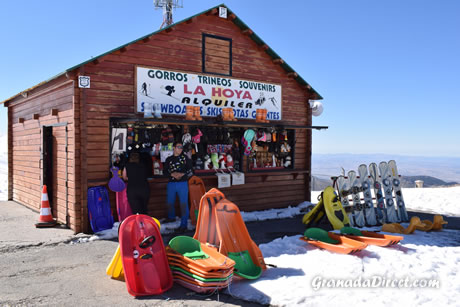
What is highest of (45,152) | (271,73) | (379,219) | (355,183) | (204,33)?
(204,33)

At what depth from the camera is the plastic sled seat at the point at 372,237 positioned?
285 inches

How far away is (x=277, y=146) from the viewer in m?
12.1

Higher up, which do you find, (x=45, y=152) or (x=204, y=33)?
(x=204, y=33)

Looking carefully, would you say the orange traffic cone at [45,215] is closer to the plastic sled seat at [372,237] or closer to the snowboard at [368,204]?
the plastic sled seat at [372,237]

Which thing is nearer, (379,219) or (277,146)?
(379,219)

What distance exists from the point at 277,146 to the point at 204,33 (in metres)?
4.35

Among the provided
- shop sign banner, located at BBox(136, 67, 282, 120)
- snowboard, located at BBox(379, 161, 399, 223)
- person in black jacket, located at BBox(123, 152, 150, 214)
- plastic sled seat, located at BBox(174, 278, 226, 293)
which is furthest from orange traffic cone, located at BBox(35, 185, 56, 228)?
snowboard, located at BBox(379, 161, 399, 223)

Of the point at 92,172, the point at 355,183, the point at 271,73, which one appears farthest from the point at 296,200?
the point at 92,172

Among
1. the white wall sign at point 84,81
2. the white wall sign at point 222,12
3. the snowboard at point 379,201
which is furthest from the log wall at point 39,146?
the snowboard at point 379,201

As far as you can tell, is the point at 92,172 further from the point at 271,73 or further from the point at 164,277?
the point at 271,73

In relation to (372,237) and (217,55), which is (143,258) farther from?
(217,55)

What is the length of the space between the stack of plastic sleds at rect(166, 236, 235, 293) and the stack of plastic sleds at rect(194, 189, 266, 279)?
305mm

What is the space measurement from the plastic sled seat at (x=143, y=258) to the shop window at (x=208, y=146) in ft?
12.7

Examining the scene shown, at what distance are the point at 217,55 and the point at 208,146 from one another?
8.98 feet
